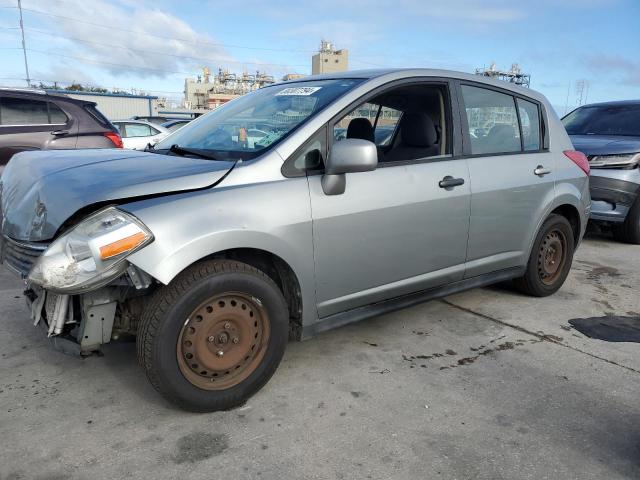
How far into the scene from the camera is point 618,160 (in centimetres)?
645

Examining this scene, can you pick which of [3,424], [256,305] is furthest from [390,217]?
[3,424]

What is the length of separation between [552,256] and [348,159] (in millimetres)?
2656

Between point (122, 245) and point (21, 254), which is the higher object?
point (122, 245)

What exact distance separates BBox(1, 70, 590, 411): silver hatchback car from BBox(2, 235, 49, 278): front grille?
0.01m

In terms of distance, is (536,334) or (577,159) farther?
(577,159)

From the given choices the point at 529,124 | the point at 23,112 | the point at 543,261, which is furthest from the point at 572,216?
the point at 23,112

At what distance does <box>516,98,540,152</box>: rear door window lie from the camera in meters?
4.09

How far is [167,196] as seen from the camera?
2432mm

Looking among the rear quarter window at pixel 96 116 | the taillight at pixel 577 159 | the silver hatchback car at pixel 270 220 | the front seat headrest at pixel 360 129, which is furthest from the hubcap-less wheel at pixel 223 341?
the rear quarter window at pixel 96 116

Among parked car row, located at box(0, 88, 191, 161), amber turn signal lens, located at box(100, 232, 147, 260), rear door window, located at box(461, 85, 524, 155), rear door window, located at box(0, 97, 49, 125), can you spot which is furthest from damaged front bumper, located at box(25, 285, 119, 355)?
rear door window, located at box(0, 97, 49, 125)

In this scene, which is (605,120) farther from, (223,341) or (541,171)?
(223,341)

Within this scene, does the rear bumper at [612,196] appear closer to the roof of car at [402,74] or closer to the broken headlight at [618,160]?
the broken headlight at [618,160]

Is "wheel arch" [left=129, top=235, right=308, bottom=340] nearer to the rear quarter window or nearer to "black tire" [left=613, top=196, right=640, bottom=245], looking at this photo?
the rear quarter window

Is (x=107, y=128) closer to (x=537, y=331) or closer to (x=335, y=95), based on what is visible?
(x=335, y=95)
